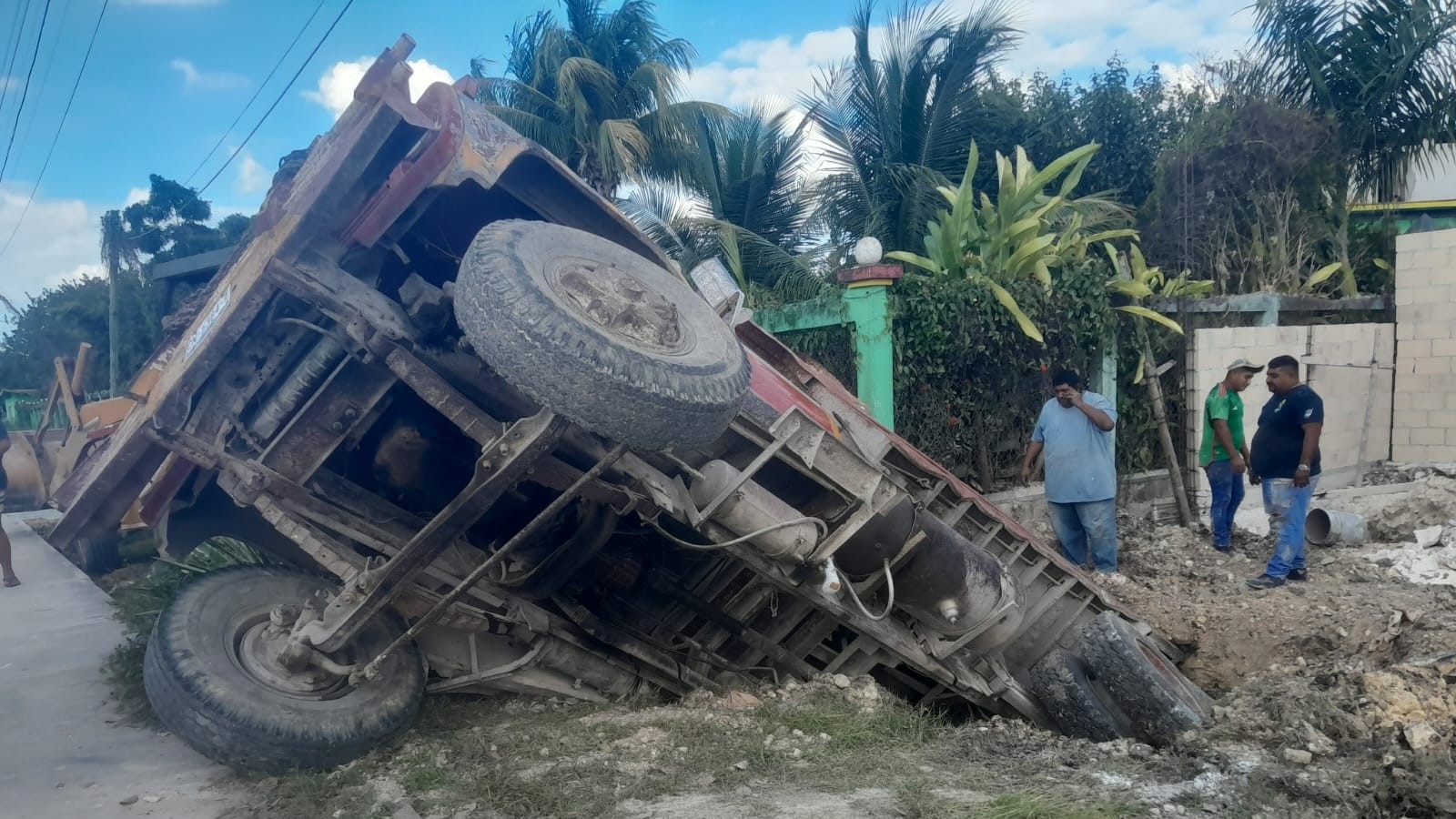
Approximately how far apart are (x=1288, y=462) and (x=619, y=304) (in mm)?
4914

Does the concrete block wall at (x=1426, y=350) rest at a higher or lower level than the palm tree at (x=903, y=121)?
lower

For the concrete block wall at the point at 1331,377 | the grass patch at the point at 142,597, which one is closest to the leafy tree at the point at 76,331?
the grass patch at the point at 142,597

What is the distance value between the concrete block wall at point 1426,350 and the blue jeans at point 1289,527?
492 cm

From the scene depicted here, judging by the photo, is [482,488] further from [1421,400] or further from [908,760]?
[1421,400]

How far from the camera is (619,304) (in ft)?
9.66

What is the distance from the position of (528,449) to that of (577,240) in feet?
2.53

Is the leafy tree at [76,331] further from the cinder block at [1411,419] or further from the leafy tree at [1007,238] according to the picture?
the cinder block at [1411,419]

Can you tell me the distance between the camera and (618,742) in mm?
3334

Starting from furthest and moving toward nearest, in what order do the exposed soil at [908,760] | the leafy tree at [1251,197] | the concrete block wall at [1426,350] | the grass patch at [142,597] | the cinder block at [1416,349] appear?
the leafy tree at [1251,197] < the cinder block at [1416,349] < the concrete block wall at [1426,350] < the grass patch at [142,597] < the exposed soil at [908,760]

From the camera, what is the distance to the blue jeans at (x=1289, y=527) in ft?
18.9

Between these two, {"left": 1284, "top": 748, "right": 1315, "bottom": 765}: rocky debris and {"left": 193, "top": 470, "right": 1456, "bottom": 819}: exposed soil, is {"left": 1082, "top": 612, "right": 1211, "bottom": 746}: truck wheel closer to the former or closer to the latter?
{"left": 193, "top": 470, "right": 1456, "bottom": 819}: exposed soil

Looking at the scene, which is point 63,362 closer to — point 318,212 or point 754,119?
point 318,212

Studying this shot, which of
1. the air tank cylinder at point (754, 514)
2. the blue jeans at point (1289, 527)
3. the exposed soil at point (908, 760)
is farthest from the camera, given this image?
the blue jeans at point (1289, 527)

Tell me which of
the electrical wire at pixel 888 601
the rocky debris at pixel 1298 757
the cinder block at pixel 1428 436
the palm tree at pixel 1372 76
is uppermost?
the palm tree at pixel 1372 76
